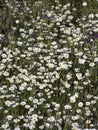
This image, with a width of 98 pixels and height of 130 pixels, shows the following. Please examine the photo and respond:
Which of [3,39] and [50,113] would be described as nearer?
[50,113]

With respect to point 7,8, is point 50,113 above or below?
below

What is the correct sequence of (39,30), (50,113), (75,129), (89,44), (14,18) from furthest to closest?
(14,18) < (39,30) < (89,44) < (50,113) < (75,129)

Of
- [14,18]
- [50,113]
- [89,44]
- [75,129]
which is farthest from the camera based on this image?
[14,18]

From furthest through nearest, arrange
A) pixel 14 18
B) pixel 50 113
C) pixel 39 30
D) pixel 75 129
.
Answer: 1. pixel 14 18
2. pixel 39 30
3. pixel 50 113
4. pixel 75 129

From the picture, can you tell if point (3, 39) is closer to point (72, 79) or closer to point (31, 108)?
point (72, 79)

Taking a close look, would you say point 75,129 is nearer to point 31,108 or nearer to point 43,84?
point 31,108

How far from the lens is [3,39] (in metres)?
6.93

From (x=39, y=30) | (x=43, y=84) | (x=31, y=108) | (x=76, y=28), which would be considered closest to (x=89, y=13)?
(x=76, y=28)

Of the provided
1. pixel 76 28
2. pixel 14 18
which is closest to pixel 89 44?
pixel 76 28

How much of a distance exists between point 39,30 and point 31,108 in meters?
2.25

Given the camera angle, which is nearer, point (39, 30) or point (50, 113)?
point (50, 113)

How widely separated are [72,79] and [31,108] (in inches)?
39.2

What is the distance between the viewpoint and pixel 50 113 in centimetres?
505

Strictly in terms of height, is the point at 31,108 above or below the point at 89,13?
below
